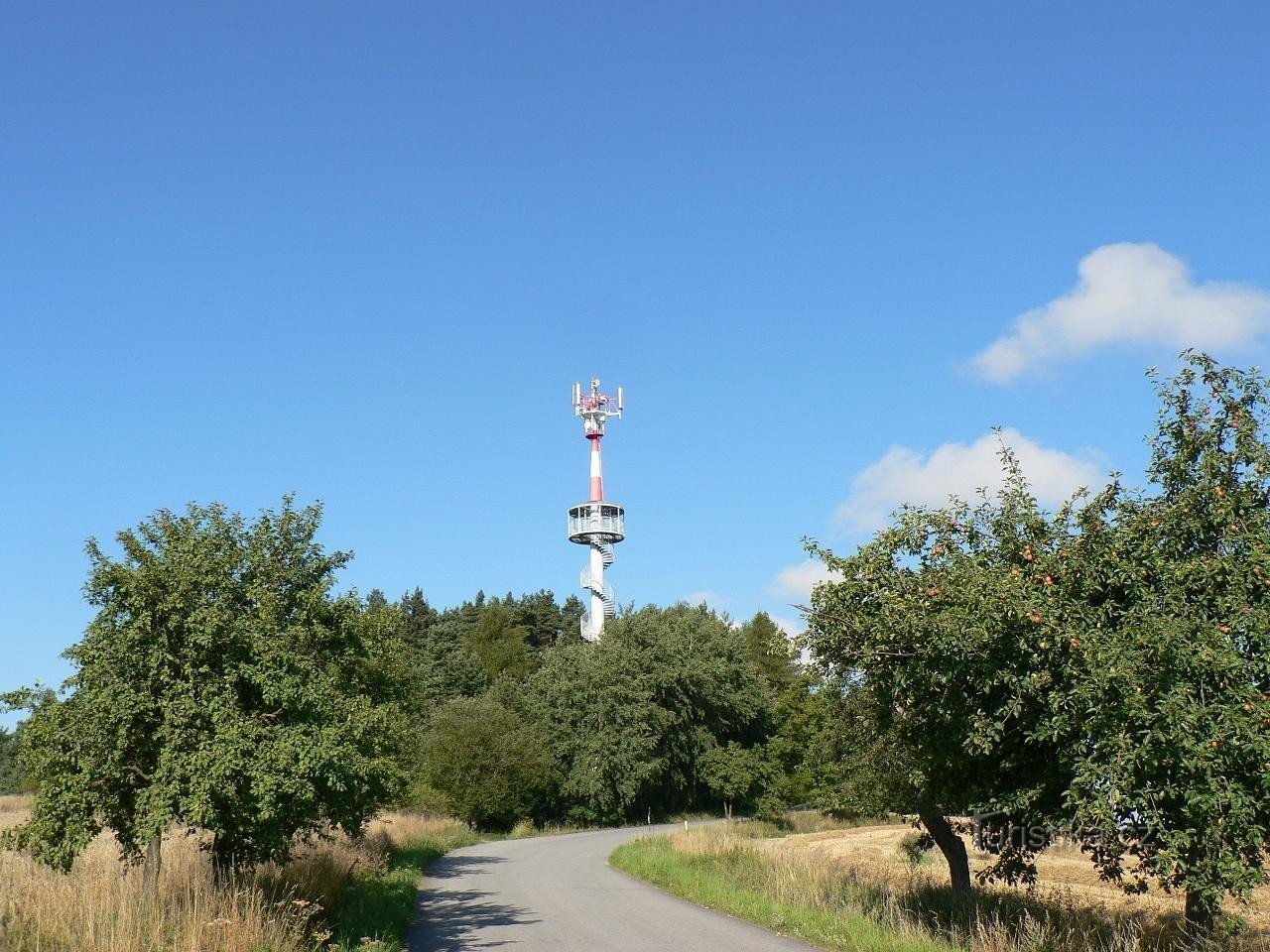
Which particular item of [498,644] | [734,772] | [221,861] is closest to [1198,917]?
[221,861]

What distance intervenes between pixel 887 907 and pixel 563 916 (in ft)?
17.6

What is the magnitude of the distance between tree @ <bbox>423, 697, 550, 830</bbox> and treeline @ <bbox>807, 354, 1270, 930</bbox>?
1315 inches

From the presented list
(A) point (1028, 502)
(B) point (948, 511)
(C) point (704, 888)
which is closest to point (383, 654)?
(C) point (704, 888)

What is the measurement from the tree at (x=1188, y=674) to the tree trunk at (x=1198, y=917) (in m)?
0.06

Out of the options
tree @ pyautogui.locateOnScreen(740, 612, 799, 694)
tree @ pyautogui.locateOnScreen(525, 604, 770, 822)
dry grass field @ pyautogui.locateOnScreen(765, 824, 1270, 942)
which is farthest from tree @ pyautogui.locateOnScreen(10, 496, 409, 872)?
tree @ pyautogui.locateOnScreen(525, 604, 770, 822)

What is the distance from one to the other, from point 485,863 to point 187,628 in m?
19.3

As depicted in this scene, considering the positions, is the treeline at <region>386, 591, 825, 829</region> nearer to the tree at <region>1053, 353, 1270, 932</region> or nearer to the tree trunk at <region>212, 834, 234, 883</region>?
the tree trunk at <region>212, 834, 234, 883</region>

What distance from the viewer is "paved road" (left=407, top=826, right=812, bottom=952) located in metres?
13.6

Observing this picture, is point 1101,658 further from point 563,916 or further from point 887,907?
point 563,916

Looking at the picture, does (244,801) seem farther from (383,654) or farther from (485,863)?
(485,863)

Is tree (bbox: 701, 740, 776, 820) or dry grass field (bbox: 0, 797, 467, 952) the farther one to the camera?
tree (bbox: 701, 740, 776, 820)

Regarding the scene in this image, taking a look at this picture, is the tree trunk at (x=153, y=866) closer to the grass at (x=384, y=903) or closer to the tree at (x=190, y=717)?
the tree at (x=190, y=717)

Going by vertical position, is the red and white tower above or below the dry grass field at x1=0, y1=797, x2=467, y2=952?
above

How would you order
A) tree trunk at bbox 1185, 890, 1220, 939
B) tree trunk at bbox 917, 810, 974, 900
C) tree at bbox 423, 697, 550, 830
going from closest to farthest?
tree trunk at bbox 1185, 890, 1220, 939 < tree trunk at bbox 917, 810, 974, 900 < tree at bbox 423, 697, 550, 830
